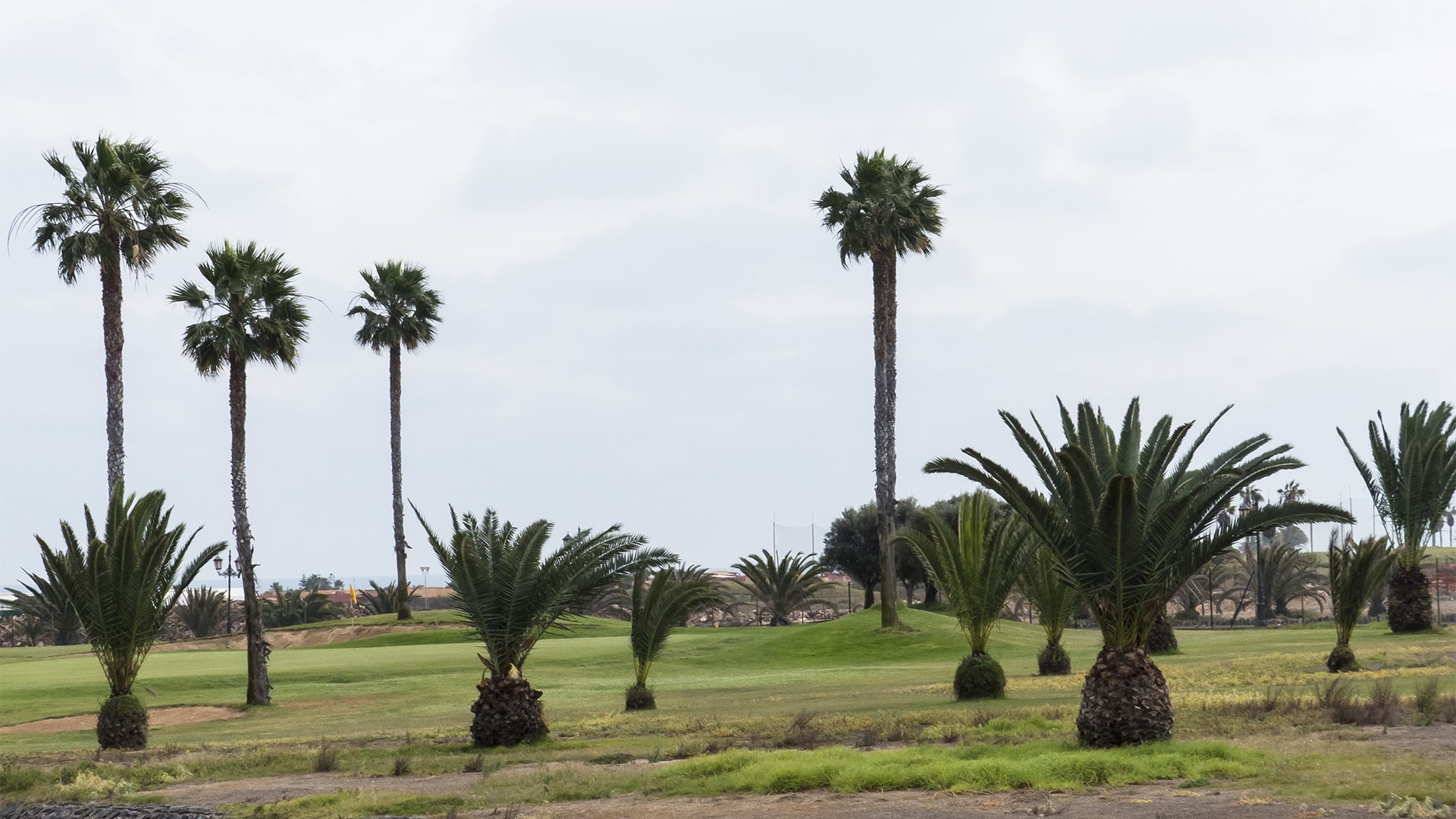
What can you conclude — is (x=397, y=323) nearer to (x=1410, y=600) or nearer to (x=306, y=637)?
(x=306, y=637)

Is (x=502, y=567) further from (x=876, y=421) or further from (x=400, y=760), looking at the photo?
(x=876, y=421)

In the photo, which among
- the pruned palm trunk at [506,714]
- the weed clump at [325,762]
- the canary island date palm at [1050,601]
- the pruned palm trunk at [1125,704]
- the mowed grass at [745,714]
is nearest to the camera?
the mowed grass at [745,714]

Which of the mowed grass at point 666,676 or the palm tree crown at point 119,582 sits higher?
the palm tree crown at point 119,582

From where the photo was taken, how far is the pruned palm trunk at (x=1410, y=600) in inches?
1372

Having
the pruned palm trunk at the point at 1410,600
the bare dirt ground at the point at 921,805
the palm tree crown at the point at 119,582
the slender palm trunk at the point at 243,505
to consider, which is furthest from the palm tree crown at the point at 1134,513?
the pruned palm trunk at the point at 1410,600

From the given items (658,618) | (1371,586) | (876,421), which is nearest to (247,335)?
(658,618)

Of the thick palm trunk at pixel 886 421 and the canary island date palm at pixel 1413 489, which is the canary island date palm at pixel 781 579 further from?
the canary island date palm at pixel 1413 489

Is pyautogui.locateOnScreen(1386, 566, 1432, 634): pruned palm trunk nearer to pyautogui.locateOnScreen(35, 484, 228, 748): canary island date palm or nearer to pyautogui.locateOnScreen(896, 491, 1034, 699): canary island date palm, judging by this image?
pyautogui.locateOnScreen(896, 491, 1034, 699): canary island date palm

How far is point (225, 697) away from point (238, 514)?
4.52 meters

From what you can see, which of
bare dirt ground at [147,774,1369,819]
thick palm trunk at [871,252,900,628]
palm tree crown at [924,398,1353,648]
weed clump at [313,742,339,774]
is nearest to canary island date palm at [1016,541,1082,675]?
palm tree crown at [924,398,1353,648]

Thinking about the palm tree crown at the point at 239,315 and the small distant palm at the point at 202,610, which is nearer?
the palm tree crown at the point at 239,315

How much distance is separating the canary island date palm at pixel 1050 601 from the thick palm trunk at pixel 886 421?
1179cm

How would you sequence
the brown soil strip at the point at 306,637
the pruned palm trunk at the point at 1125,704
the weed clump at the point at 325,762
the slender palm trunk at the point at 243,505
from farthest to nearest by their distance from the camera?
the brown soil strip at the point at 306,637 → the slender palm trunk at the point at 243,505 → the weed clump at the point at 325,762 → the pruned palm trunk at the point at 1125,704

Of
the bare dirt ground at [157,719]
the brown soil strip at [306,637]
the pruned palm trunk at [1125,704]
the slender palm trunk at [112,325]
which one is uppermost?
the slender palm trunk at [112,325]
